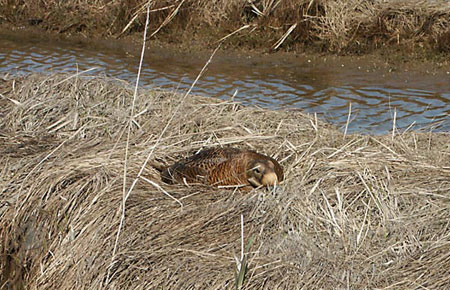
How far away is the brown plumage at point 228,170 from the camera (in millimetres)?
4348

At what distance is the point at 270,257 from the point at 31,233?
1458 mm

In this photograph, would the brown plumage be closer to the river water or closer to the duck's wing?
the duck's wing

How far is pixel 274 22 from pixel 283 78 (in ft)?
4.23

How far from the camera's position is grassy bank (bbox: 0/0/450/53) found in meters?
9.32

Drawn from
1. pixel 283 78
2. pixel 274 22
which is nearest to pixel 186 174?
pixel 283 78

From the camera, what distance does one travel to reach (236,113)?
5824 mm

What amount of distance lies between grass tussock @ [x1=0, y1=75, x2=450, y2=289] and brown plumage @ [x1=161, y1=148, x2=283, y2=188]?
7cm

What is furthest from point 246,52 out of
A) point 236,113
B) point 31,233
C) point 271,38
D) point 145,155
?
point 31,233

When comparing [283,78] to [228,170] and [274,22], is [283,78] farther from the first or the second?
[228,170]

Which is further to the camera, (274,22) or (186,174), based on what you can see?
(274,22)

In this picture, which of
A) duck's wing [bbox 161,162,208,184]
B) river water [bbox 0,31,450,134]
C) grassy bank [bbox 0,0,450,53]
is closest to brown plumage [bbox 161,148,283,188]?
duck's wing [bbox 161,162,208,184]

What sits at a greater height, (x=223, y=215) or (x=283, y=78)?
(x=223, y=215)

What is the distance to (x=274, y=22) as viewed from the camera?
33.1ft

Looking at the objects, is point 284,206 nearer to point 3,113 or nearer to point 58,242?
point 58,242
